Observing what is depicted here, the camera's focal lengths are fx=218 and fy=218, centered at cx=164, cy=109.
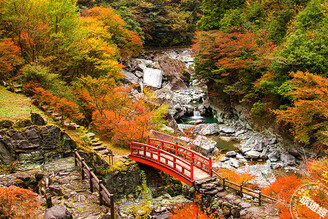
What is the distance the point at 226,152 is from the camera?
17.9 meters

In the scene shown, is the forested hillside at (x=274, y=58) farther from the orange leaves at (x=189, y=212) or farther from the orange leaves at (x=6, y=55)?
the orange leaves at (x=6, y=55)

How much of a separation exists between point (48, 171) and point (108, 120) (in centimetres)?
565

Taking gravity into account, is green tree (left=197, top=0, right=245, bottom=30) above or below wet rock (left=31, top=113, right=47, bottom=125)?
above

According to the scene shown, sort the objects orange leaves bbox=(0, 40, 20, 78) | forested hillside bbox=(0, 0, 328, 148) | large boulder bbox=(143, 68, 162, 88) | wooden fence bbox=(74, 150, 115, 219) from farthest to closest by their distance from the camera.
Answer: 1. large boulder bbox=(143, 68, 162, 88)
2. forested hillside bbox=(0, 0, 328, 148)
3. orange leaves bbox=(0, 40, 20, 78)
4. wooden fence bbox=(74, 150, 115, 219)

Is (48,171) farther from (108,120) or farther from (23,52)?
(23,52)

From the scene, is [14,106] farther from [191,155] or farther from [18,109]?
[191,155]

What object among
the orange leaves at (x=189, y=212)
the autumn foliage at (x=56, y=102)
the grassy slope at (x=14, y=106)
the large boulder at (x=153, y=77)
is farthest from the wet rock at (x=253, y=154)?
the large boulder at (x=153, y=77)

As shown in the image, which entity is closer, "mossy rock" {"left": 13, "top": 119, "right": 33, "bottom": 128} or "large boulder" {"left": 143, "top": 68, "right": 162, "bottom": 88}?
A: "mossy rock" {"left": 13, "top": 119, "right": 33, "bottom": 128}

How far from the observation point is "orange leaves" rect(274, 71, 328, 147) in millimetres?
11961

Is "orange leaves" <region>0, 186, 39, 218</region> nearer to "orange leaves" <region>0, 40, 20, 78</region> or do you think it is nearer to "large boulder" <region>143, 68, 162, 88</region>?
"orange leaves" <region>0, 40, 20, 78</region>

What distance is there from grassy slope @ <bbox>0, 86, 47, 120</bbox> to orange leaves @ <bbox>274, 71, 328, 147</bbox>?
1461 cm

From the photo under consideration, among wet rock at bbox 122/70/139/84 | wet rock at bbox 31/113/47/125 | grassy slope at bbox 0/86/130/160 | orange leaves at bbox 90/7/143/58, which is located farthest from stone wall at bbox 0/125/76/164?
orange leaves at bbox 90/7/143/58

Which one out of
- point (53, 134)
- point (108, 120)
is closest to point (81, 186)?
point (53, 134)

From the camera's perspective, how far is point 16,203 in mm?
5719
